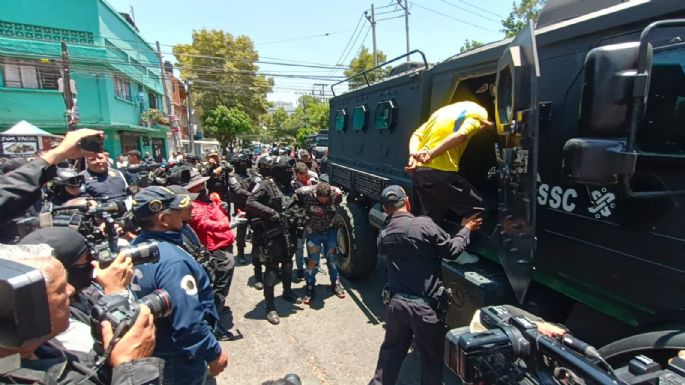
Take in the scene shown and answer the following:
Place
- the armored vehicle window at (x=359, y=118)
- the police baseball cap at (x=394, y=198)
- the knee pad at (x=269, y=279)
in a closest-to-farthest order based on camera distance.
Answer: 1. the police baseball cap at (x=394, y=198)
2. the knee pad at (x=269, y=279)
3. the armored vehicle window at (x=359, y=118)

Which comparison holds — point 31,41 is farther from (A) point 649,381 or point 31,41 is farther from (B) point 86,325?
(A) point 649,381

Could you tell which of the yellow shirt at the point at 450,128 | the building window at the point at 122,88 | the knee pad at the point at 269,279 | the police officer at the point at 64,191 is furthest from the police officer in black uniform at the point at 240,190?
the building window at the point at 122,88

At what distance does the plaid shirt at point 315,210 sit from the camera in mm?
4656

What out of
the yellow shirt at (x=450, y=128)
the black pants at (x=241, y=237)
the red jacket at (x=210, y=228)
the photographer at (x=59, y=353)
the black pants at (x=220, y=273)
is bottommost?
the black pants at (x=241, y=237)

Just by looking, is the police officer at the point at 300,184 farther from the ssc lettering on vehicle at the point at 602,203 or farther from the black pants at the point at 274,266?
the ssc lettering on vehicle at the point at 602,203

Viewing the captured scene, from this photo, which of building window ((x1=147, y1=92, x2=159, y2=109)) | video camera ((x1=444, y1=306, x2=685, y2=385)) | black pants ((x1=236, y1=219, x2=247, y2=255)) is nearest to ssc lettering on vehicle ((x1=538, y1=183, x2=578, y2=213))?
video camera ((x1=444, y1=306, x2=685, y2=385))

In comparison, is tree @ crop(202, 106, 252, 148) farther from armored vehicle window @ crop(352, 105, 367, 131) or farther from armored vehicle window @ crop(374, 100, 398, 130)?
armored vehicle window @ crop(374, 100, 398, 130)

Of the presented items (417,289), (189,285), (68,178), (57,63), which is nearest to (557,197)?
(417,289)

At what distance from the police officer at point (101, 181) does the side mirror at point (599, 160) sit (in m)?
4.77

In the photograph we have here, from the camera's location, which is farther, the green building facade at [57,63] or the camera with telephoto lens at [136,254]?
the green building facade at [57,63]

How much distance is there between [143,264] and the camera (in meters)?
1.99

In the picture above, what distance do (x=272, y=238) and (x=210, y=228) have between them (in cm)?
79

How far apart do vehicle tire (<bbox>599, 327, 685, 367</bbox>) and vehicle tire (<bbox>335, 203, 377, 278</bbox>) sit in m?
3.19

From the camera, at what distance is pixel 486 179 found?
3432mm
